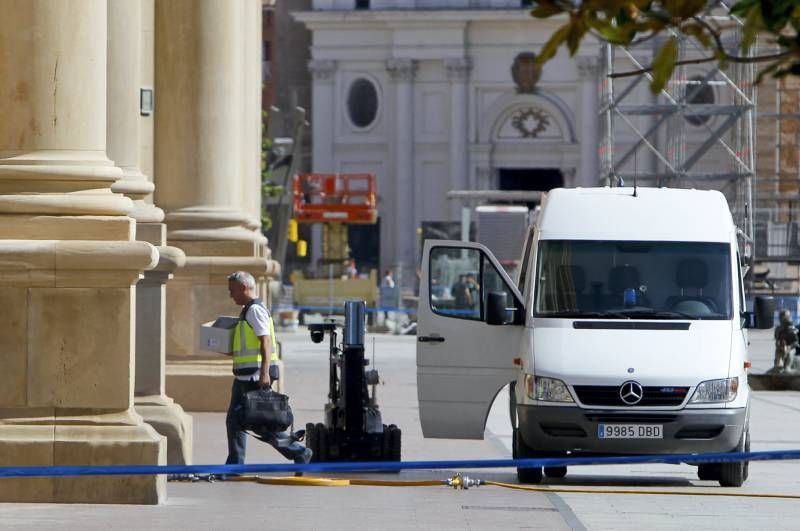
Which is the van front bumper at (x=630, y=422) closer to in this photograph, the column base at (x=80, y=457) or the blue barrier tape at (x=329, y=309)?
the column base at (x=80, y=457)

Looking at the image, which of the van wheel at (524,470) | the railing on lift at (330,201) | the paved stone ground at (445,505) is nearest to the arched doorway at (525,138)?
the railing on lift at (330,201)

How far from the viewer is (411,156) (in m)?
87.6

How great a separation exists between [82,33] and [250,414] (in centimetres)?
303

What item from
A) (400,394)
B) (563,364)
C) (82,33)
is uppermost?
(82,33)

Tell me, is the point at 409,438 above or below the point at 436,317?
below

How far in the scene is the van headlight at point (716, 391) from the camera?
1401cm

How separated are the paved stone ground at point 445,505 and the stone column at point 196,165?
198cm

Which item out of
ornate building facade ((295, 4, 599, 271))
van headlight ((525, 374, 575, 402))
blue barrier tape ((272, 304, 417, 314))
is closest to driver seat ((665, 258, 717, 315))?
van headlight ((525, 374, 575, 402))

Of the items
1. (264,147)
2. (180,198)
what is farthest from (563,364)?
(264,147)

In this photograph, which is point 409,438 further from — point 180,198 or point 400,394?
point 400,394

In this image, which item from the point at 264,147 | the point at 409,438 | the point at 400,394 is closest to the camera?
the point at 409,438

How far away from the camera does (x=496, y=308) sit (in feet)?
46.8

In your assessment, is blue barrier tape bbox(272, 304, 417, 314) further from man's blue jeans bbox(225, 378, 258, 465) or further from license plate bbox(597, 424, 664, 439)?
man's blue jeans bbox(225, 378, 258, 465)

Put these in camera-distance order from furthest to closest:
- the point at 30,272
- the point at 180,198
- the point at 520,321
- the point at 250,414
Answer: the point at 180,198
the point at 520,321
the point at 250,414
the point at 30,272
